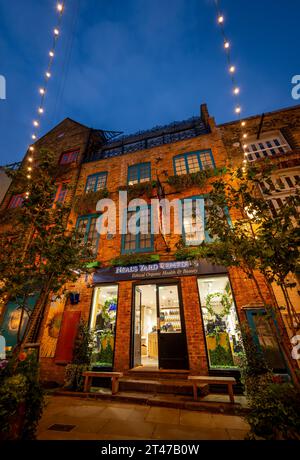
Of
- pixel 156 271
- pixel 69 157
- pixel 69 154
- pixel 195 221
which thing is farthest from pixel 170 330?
pixel 69 154

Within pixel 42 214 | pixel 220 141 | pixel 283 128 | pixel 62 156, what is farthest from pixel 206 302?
pixel 62 156

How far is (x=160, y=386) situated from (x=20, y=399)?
13.9ft

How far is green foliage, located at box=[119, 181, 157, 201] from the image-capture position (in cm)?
985

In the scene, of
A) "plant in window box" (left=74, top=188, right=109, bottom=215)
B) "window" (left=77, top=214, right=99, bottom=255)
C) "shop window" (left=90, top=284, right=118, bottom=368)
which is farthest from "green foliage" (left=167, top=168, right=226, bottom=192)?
"shop window" (left=90, top=284, right=118, bottom=368)

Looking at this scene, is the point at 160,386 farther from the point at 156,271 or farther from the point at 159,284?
the point at 156,271

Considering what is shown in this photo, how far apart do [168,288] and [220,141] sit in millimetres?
8017

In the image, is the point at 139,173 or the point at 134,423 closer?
the point at 134,423

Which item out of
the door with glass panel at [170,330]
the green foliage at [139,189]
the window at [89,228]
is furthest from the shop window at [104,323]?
the green foliage at [139,189]

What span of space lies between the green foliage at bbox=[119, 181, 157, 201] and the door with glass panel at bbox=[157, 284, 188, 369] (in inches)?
187

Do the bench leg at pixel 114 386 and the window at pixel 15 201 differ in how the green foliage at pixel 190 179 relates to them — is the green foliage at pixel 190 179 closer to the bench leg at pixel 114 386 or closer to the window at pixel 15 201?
the bench leg at pixel 114 386

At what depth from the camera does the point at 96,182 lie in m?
11.7

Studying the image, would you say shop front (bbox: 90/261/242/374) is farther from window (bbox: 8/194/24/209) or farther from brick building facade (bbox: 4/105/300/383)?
window (bbox: 8/194/24/209)
